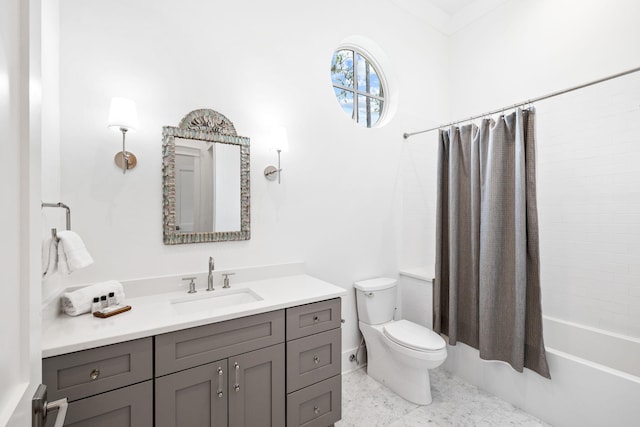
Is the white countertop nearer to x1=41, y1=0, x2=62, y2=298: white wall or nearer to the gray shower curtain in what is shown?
x1=41, y1=0, x2=62, y2=298: white wall

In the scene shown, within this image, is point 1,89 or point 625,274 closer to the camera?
point 1,89

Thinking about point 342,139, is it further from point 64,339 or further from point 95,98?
point 64,339

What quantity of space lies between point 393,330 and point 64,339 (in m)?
1.86

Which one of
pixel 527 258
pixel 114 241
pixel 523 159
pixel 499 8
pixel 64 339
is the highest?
pixel 499 8

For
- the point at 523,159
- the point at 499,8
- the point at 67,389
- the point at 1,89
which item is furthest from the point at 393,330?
the point at 499,8

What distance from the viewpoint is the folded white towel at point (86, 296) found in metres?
1.34

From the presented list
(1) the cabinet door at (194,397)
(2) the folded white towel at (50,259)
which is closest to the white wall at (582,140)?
(1) the cabinet door at (194,397)

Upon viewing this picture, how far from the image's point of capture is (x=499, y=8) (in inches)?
107

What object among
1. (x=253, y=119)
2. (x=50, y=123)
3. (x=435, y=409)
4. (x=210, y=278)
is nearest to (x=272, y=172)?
(x=253, y=119)

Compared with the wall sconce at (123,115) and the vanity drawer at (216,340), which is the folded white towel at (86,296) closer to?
the vanity drawer at (216,340)

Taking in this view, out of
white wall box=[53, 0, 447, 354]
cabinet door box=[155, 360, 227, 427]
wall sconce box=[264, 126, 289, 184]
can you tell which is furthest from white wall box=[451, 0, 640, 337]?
cabinet door box=[155, 360, 227, 427]

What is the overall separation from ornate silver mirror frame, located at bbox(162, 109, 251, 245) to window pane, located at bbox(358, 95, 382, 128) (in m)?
1.21

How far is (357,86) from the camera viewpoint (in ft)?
8.91

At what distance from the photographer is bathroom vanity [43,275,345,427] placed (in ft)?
3.71
